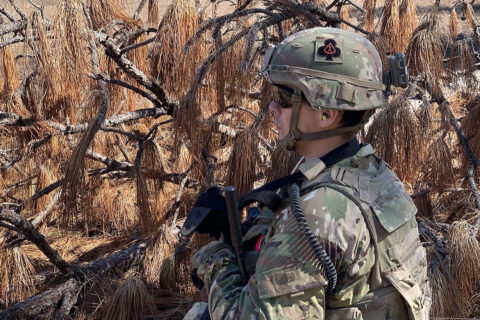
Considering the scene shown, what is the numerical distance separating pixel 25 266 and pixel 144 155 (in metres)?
0.72

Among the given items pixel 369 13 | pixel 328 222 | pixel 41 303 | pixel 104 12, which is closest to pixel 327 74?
pixel 328 222

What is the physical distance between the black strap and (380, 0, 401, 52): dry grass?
5.15ft

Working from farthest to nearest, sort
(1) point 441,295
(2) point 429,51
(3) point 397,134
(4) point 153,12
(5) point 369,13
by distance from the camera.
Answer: (5) point 369,13 < (4) point 153,12 < (2) point 429,51 < (3) point 397,134 < (1) point 441,295

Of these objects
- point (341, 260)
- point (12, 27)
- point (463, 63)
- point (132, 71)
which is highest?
point (12, 27)

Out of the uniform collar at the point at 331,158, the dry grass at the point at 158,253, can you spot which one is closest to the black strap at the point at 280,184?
the uniform collar at the point at 331,158

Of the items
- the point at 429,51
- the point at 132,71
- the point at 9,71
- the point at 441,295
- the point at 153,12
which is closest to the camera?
the point at 441,295

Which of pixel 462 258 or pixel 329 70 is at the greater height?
pixel 329 70

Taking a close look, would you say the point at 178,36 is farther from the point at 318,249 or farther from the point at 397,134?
the point at 318,249

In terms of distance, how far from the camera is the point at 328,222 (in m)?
0.80

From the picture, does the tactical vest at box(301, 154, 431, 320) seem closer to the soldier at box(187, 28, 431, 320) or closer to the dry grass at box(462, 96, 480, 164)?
the soldier at box(187, 28, 431, 320)

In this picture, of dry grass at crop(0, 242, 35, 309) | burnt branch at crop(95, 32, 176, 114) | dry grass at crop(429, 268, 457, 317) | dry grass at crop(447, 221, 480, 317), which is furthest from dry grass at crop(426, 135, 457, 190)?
dry grass at crop(0, 242, 35, 309)

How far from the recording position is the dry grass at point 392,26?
2.38m

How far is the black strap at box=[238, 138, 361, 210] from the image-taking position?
0.92 meters

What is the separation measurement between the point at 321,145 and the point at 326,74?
126mm
